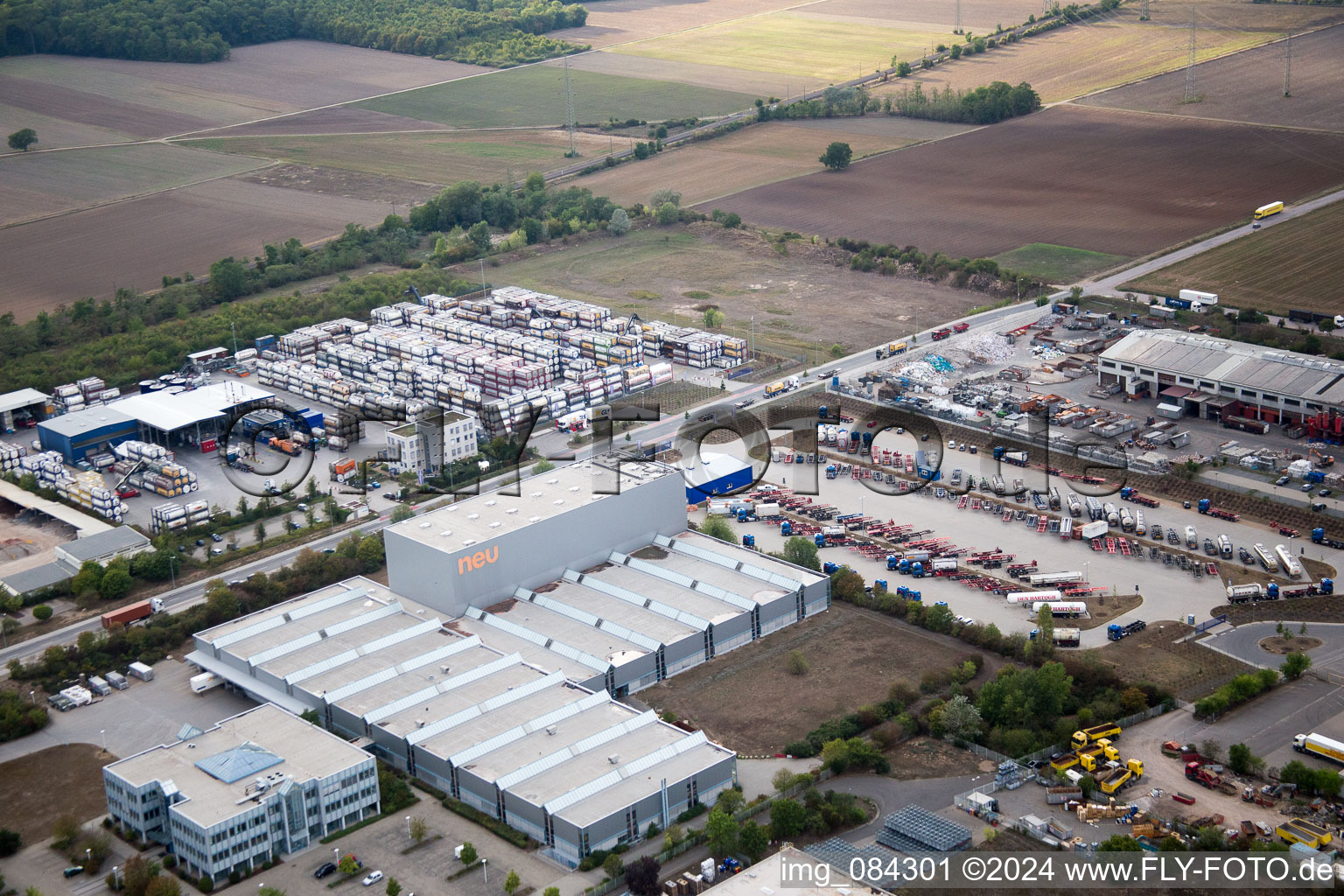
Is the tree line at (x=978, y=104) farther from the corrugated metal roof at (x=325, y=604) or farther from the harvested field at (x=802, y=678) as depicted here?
the corrugated metal roof at (x=325, y=604)

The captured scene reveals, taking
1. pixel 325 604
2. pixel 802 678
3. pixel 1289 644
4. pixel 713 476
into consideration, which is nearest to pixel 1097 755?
pixel 802 678

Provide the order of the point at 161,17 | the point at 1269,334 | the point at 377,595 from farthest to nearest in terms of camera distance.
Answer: the point at 161,17 < the point at 1269,334 < the point at 377,595

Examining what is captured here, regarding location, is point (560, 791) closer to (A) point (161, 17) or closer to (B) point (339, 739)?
(B) point (339, 739)

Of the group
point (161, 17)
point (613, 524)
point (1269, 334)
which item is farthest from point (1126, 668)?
point (161, 17)

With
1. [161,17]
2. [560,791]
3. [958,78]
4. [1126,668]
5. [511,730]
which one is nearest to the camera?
[560,791]

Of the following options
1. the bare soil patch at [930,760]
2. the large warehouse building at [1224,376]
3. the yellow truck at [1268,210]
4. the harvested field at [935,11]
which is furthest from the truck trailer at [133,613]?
the harvested field at [935,11]

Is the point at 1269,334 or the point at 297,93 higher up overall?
the point at 297,93
